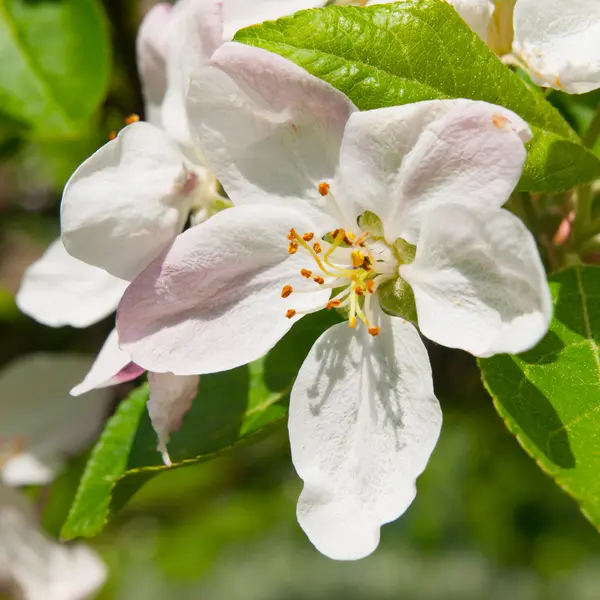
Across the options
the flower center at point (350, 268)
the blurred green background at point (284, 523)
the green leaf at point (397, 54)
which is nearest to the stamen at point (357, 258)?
the flower center at point (350, 268)

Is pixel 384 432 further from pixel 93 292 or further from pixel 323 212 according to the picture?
pixel 93 292

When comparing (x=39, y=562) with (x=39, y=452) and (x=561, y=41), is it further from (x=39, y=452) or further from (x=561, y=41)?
(x=561, y=41)

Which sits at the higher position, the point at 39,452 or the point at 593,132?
the point at 593,132

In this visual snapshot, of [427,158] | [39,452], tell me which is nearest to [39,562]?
[39,452]

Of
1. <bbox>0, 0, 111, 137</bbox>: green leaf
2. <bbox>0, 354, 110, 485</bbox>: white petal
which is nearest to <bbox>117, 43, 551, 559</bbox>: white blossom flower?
<bbox>0, 0, 111, 137</bbox>: green leaf

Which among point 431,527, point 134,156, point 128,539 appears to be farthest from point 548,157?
point 128,539

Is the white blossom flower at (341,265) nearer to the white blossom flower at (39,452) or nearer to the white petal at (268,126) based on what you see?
the white petal at (268,126)

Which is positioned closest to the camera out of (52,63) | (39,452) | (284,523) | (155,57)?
(155,57)
